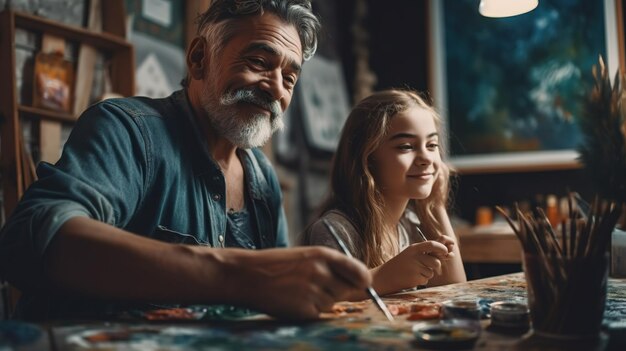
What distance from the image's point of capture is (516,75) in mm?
3777

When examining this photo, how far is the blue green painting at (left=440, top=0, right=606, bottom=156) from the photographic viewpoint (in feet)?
11.8

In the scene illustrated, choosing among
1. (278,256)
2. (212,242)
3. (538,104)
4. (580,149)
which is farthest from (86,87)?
(538,104)

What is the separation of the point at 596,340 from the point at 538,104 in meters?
3.17

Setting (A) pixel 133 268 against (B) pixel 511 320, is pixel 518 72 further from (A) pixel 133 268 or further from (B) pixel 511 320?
(A) pixel 133 268

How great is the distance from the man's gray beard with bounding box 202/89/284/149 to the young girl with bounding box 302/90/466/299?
34 cm

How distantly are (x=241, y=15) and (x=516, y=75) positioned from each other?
2750mm

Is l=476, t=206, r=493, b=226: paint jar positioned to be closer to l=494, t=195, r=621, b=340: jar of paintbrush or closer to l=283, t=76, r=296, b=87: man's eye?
l=283, t=76, r=296, b=87: man's eye

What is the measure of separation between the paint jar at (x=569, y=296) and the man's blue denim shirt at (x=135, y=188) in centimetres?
81

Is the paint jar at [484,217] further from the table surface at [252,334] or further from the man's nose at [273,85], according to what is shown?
the table surface at [252,334]

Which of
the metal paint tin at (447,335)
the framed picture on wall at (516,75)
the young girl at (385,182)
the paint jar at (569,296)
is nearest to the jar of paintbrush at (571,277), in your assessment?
the paint jar at (569,296)

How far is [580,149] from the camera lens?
2.89 feet

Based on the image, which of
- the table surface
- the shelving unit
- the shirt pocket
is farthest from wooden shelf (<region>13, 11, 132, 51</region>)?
the table surface

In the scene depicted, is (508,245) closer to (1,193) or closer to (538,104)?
(538,104)

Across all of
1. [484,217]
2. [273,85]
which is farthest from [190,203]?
[484,217]
